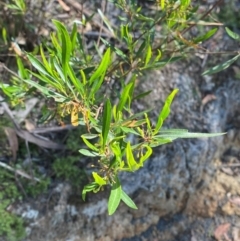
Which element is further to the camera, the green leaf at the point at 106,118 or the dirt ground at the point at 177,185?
the dirt ground at the point at 177,185

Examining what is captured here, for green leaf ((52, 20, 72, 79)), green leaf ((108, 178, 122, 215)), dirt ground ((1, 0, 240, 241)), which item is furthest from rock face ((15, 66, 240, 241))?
green leaf ((52, 20, 72, 79))

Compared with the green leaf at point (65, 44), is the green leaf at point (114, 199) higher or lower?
lower

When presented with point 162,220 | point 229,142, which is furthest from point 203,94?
point 162,220

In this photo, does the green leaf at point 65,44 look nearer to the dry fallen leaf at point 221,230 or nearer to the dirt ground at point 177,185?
the dirt ground at point 177,185

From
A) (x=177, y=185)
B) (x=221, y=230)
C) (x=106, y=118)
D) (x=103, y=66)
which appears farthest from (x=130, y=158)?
(x=221, y=230)

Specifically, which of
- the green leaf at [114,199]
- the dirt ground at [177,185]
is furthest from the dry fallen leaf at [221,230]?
the green leaf at [114,199]

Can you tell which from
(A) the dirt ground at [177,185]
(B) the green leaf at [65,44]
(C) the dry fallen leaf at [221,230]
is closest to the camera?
(B) the green leaf at [65,44]

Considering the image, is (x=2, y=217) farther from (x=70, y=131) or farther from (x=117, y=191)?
(x=117, y=191)
